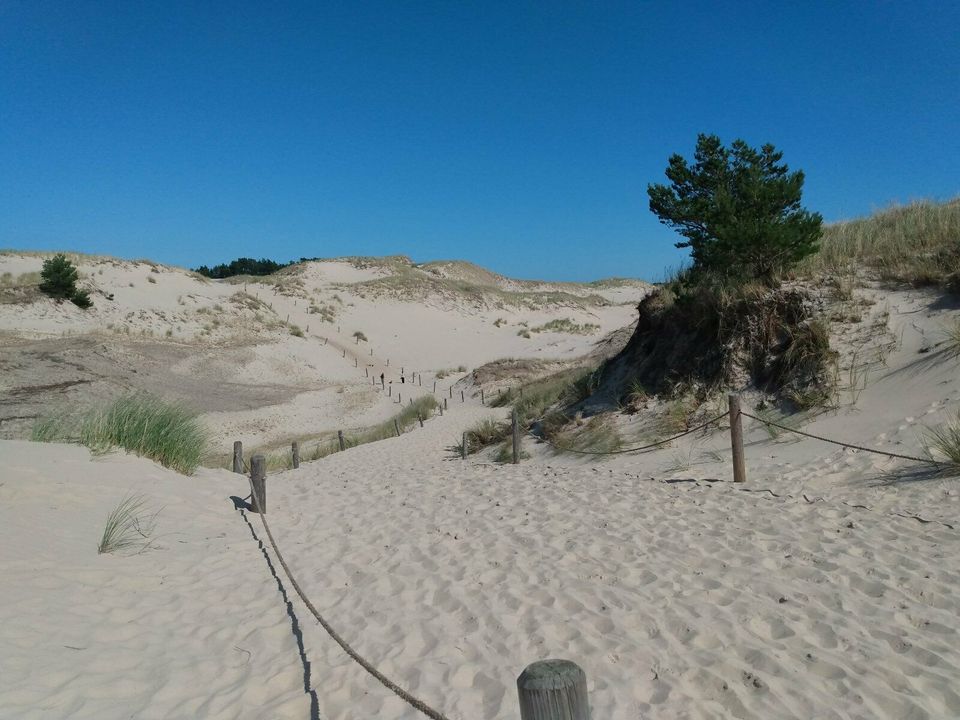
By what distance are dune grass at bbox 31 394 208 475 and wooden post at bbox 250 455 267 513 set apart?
221cm

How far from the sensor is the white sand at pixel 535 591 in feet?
11.2

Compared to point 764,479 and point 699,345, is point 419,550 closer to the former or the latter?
point 764,479

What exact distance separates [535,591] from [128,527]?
452 centimetres

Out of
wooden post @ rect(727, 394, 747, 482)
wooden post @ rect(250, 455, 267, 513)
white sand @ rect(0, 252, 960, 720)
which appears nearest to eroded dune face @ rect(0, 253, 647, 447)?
wooden post @ rect(250, 455, 267, 513)

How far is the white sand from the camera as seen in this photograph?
3.42 metres

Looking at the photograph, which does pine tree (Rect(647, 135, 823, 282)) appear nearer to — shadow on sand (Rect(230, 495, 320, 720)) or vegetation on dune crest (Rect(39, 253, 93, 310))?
shadow on sand (Rect(230, 495, 320, 720))

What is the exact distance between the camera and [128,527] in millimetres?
6406

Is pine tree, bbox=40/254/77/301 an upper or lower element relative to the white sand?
upper

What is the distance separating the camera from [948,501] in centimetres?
552

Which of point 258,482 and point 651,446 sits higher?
point 651,446

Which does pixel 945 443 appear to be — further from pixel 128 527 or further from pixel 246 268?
pixel 246 268

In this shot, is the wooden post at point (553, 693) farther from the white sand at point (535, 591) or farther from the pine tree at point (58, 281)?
the pine tree at point (58, 281)

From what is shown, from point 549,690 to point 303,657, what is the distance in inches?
119

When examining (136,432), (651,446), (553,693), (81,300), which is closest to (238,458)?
(136,432)
